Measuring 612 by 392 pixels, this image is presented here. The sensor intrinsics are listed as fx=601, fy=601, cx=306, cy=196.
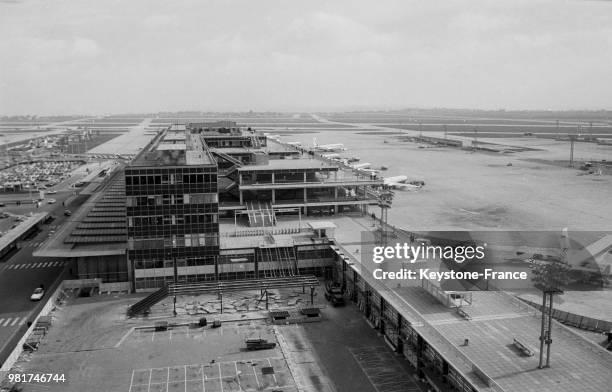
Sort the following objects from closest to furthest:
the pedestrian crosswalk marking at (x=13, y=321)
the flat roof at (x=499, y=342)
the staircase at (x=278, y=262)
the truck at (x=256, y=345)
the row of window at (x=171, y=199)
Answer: the flat roof at (x=499, y=342) → the truck at (x=256, y=345) → the pedestrian crosswalk marking at (x=13, y=321) → the row of window at (x=171, y=199) → the staircase at (x=278, y=262)

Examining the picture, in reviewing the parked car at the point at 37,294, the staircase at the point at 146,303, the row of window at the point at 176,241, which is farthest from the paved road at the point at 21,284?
the row of window at the point at 176,241

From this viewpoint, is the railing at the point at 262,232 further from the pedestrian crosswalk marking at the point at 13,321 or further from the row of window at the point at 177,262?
the pedestrian crosswalk marking at the point at 13,321

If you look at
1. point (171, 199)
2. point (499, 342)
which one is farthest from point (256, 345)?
point (171, 199)

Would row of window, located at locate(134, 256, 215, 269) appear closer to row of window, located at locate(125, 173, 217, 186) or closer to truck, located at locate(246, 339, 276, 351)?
row of window, located at locate(125, 173, 217, 186)

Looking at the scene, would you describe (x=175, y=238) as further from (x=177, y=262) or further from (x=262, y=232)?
(x=262, y=232)

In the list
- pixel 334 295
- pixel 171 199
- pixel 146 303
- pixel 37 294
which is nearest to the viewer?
pixel 146 303

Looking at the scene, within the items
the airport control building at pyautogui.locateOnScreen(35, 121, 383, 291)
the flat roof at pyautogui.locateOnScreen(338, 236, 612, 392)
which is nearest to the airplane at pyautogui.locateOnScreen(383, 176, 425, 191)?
the airport control building at pyautogui.locateOnScreen(35, 121, 383, 291)
